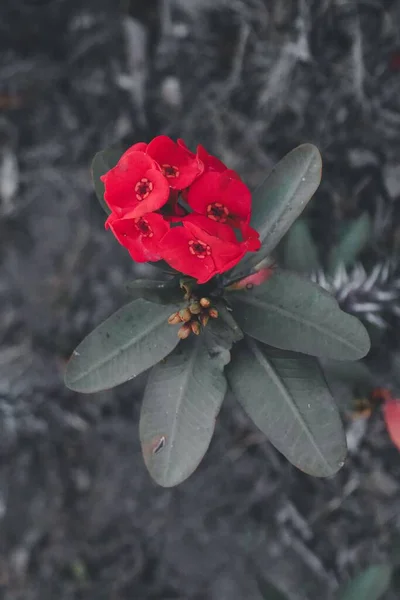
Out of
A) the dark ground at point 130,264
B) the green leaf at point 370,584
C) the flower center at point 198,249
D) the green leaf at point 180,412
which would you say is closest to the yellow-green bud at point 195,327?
the green leaf at point 180,412

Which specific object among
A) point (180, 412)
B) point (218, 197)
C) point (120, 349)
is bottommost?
point (180, 412)

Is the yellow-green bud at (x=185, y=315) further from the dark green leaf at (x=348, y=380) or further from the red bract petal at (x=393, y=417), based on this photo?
the red bract petal at (x=393, y=417)

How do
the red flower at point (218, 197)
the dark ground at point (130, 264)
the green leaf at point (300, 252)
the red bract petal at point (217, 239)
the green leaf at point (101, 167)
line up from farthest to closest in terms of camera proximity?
the dark ground at point (130, 264), the green leaf at point (300, 252), the green leaf at point (101, 167), the red flower at point (218, 197), the red bract petal at point (217, 239)

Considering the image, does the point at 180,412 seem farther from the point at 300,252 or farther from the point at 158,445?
the point at 300,252

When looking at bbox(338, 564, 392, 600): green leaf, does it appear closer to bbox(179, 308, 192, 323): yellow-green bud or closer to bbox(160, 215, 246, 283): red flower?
bbox(179, 308, 192, 323): yellow-green bud

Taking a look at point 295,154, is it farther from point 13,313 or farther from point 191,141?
point 13,313

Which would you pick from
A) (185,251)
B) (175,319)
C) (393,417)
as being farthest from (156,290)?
(393,417)
